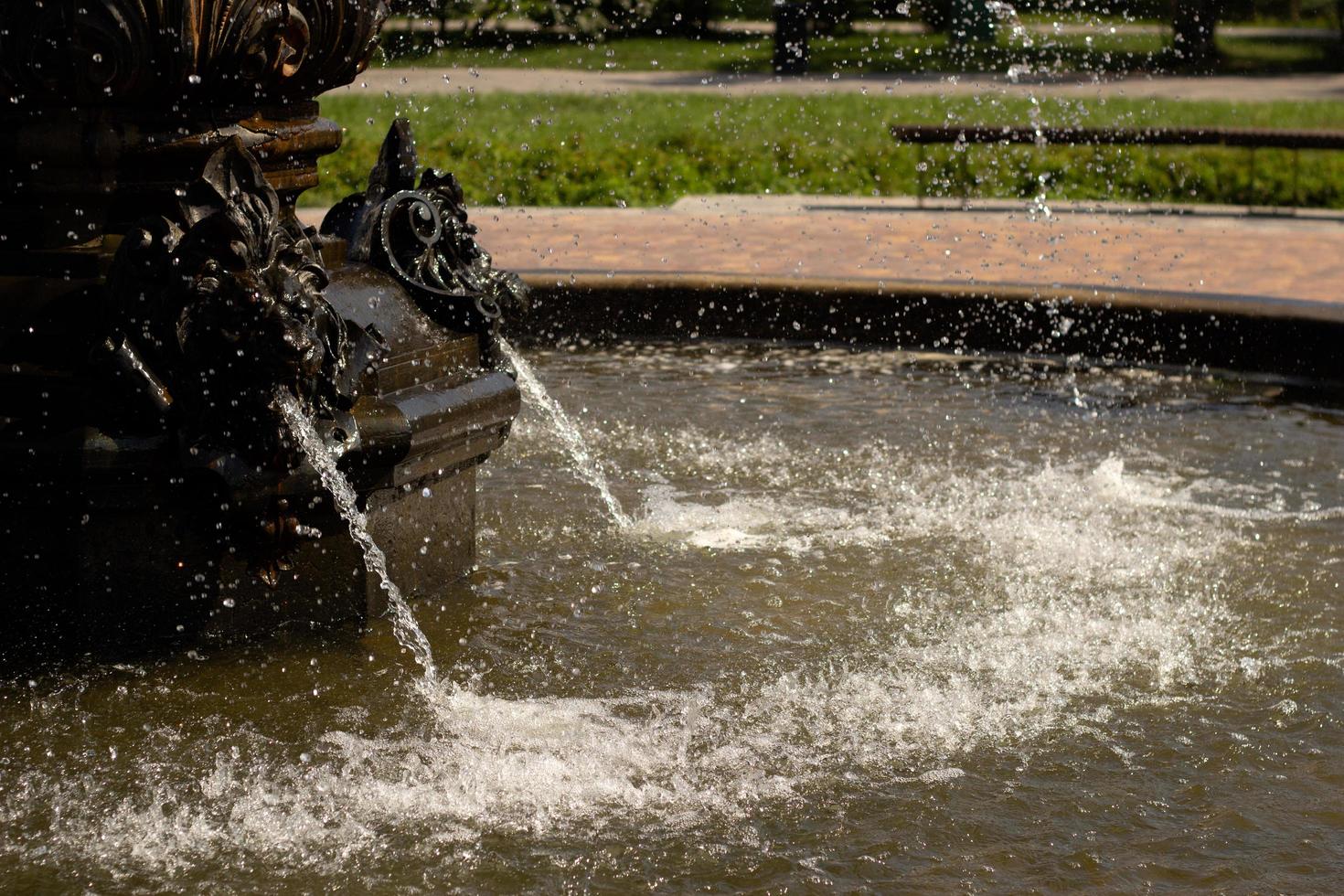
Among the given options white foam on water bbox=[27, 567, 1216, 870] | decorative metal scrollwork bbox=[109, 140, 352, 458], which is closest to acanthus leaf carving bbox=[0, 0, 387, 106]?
decorative metal scrollwork bbox=[109, 140, 352, 458]

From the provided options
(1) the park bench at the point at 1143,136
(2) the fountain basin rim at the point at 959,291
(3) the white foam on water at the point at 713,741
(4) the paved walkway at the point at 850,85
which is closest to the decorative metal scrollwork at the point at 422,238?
(3) the white foam on water at the point at 713,741

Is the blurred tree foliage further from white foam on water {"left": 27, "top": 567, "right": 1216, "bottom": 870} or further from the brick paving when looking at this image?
white foam on water {"left": 27, "top": 567, "right": 1216, "bottom": 870}

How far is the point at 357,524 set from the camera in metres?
4.51

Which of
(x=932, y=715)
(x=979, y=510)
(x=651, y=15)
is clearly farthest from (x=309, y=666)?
(x=651, y=15)

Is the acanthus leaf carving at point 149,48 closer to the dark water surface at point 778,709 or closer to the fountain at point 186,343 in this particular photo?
the fountain at point 186,343

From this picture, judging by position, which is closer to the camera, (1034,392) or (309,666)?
(309,666)

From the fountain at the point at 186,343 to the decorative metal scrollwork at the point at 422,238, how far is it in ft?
0.57

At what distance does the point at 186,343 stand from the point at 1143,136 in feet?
31.1

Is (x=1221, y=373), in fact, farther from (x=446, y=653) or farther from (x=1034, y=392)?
(x=446, y=653)

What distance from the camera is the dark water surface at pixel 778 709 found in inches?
140

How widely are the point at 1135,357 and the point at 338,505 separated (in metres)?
4.62

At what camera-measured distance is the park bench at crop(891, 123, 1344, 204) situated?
12.5m

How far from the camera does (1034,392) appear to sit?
25.2 feet

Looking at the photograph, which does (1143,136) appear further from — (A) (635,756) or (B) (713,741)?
(A) (635,756)
